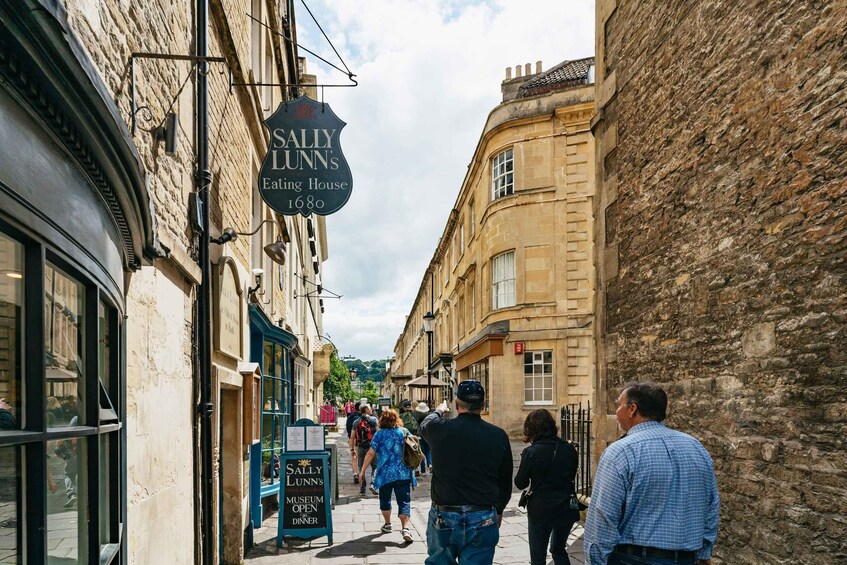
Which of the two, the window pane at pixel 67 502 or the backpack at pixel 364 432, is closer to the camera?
the window pane at pixel 67 502

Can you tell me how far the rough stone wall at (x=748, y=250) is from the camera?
4.78 metres

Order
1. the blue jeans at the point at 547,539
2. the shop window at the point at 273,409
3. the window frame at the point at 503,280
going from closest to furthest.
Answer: the blue jeans at the point at 547,539 < the shop window at the point at 273,409 < the window frame at the point at 503,280

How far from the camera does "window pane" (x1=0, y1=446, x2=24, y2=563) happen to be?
1996 millimetres

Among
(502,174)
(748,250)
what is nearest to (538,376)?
(502,174)

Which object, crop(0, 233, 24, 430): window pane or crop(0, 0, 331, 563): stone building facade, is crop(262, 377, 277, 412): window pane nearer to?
crop(0, 0, 331, 563): stone building facade

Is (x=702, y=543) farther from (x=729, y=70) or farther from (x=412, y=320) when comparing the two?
(x=412, y=320)

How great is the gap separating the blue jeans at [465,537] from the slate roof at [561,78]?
2037cm

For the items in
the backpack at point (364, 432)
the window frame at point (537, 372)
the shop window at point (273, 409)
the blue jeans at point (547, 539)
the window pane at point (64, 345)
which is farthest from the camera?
the window frame at point (537, 372)

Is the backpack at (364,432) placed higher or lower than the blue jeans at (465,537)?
lower

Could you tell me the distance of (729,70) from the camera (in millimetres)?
6090

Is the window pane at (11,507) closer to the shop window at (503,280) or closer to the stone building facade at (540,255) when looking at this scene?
the stone building facade at (540,255)

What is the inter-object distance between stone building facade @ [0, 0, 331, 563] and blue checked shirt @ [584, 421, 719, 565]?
231 cm

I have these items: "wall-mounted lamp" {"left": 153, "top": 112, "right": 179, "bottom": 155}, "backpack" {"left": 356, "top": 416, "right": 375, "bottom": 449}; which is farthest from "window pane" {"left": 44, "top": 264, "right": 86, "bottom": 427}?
"backpack" {"left": 356, "top": 416, "right": 375, "bottom": 449}

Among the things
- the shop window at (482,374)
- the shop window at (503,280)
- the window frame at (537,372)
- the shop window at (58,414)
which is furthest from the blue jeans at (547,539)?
the shop window at (482,374)
